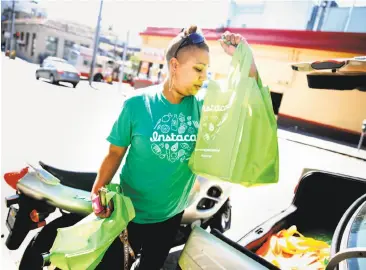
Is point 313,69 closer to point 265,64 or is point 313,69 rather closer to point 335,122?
point 335,122

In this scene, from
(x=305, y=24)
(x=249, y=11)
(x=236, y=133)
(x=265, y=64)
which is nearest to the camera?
(x=236, y=133)

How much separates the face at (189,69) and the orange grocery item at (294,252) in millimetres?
1432

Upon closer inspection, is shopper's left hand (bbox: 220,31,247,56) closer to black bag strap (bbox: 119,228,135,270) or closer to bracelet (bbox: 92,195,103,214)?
bracelet (bbox: 92,195,103,214)

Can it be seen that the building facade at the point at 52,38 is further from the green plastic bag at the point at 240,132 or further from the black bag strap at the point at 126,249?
the green plastic bag at the point at 240,132

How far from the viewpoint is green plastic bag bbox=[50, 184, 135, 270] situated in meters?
1.44

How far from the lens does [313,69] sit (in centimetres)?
161

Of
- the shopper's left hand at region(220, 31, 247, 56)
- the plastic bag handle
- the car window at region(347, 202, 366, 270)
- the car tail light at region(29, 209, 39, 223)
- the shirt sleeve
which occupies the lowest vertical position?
the car tail light at region(29, 209, 39, 223)

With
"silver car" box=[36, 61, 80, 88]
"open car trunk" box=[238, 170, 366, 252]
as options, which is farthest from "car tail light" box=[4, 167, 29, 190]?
"silver car" box=[36, 61, 80, 88]

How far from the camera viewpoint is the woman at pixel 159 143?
1.57 meters

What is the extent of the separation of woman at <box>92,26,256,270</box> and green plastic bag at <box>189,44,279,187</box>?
4.0 inches

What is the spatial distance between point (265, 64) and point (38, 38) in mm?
35660

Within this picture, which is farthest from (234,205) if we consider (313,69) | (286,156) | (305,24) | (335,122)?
(305,24)

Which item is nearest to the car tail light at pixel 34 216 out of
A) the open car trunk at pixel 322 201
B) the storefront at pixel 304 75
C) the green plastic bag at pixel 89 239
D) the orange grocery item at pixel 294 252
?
the green plastic bag at pixel 89 239

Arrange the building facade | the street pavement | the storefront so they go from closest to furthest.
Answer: the street pavement < the storefront < the building facade
